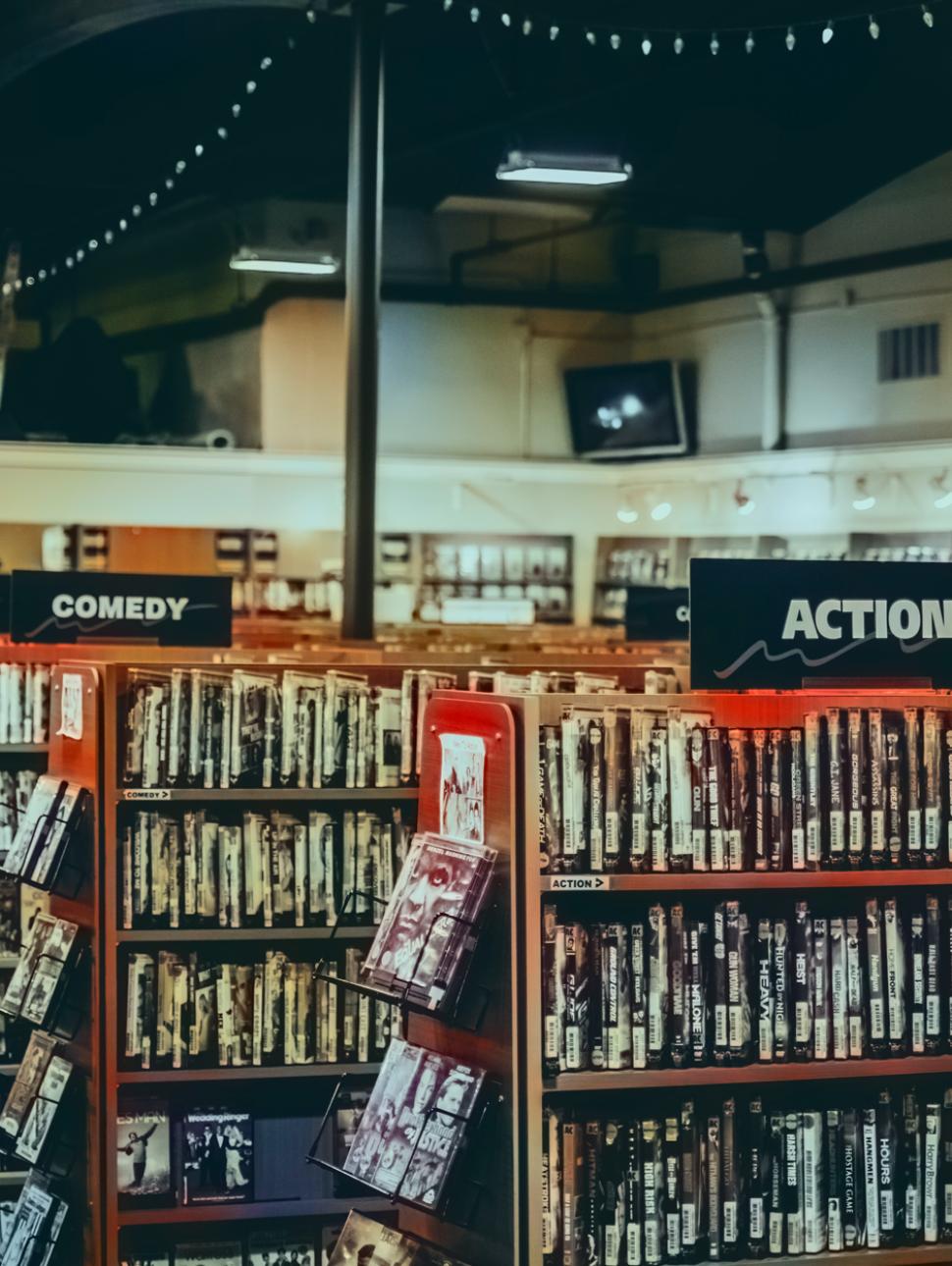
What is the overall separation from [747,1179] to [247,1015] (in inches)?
78.1

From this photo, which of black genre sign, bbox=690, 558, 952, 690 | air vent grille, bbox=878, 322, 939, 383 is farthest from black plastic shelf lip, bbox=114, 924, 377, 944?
air vent grille, bbox=878, 322, 939, 383

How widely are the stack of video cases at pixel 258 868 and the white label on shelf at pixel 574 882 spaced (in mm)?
1599

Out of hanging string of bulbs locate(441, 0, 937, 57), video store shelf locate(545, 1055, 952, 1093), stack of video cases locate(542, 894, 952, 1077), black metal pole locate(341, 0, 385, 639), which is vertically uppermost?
hanging string of bulbs locate(441, 0, 937, 57)

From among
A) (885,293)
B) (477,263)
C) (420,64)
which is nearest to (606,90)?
(420,64)

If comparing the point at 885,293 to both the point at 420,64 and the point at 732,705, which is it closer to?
the point at 420,64

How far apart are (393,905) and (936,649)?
1340 millimetres

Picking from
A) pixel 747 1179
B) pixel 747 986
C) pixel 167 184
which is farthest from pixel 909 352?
pixel 747 1179

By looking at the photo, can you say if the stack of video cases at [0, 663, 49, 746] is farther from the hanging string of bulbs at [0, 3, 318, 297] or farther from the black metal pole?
the hanging string of bulbs at [0, 3, 318, 297]

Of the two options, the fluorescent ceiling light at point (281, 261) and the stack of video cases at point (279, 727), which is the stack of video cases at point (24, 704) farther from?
the fluorescent ceiling light at point (281, 261)

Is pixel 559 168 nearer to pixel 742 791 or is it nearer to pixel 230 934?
pixel 230 934

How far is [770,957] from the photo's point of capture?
367cm

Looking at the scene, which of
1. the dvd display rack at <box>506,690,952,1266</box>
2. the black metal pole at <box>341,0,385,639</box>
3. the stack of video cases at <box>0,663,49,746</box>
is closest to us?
the dvd display rack at <box>506,690,952,1266</box>

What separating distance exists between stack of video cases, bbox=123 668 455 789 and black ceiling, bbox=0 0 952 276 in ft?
20.7

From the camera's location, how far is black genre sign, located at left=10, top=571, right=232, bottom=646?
6562 millimetres
